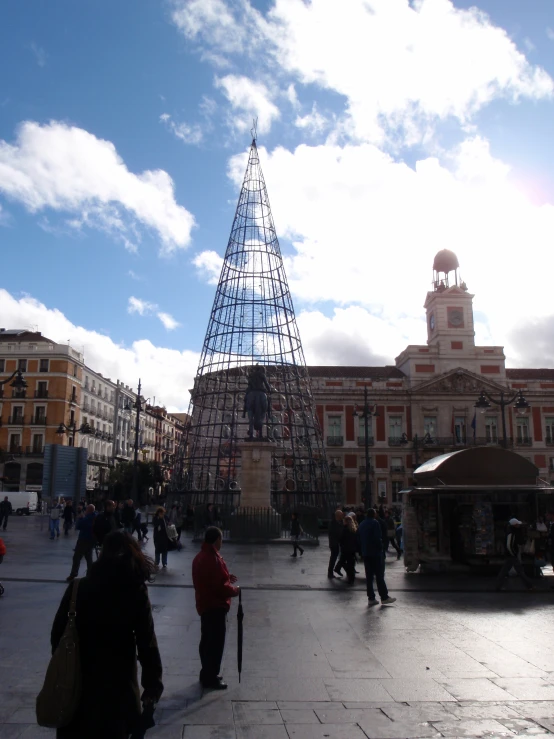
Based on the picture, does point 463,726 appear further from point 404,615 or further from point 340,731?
point 404,615

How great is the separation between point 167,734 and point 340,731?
1.20 m

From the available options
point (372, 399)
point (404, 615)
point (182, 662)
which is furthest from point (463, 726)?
point (372, 399)

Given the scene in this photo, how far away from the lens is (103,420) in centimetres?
7338

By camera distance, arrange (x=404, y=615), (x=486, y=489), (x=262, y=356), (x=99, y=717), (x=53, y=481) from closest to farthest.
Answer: (x=99, y=717) < (x=404, y=615) < (x=486, y=489) < (x=53, y=481) < (x=262, y=356)

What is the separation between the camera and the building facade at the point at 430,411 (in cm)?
5844

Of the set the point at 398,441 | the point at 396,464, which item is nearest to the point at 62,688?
the point at 396,464

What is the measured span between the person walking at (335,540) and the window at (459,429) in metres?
46.8

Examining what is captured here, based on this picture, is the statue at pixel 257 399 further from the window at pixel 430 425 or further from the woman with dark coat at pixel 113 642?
the window at pixel 430 425

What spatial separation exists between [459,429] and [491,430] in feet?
9.18

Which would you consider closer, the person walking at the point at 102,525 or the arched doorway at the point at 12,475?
the person walking at the point at 102,525

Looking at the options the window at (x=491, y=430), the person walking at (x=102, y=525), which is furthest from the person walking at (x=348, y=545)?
the window at (x=491, y=430)

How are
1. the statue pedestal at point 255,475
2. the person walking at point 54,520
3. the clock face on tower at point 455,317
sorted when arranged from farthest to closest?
the clock face on tower at point 455,317
the statue pedestal at point 255,475
the person walking at point 54,520

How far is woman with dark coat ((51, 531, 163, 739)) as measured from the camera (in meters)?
3.15

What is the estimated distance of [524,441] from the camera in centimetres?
5959
